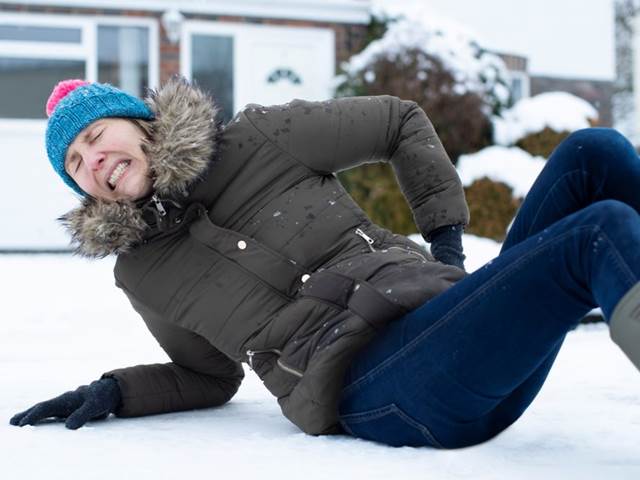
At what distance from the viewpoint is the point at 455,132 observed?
9.30m

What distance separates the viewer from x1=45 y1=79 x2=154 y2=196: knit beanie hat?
2.36m

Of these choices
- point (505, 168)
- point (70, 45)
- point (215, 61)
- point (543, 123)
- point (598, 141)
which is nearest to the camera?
point (598, 141)

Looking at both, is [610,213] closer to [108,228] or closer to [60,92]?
[108,228]

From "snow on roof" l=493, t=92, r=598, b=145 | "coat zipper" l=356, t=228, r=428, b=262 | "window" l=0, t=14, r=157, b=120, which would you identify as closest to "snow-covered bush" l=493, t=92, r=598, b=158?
"snow on roof" l=493, t=92, r=598, b=145

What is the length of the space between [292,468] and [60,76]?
8.88m

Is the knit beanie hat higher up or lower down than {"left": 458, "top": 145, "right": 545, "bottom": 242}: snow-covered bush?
higher up

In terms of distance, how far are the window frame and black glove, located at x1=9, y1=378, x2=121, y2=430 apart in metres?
7.79

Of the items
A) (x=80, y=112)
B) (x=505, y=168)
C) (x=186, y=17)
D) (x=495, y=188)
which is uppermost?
(x=186, y=17)

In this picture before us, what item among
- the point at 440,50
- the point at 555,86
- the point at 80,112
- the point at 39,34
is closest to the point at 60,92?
the point at 80,112

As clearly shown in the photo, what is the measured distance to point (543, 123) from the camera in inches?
359

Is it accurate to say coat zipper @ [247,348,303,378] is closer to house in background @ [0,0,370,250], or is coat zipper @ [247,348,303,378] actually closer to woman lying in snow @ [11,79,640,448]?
woman lying in snow @ [11,79,640,448]

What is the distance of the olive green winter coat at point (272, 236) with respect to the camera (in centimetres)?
218

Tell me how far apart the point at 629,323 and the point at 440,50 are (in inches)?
328

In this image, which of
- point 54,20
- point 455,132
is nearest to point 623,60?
point 455,132
